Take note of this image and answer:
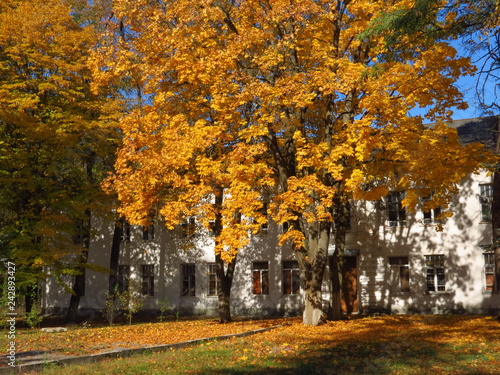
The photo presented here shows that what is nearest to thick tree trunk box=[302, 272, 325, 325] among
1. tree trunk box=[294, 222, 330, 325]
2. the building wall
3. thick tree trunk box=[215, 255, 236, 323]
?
tree trunk box=[294, 222, 330, 325]

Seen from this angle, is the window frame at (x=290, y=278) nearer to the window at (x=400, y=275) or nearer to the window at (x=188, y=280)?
the window at (x=400, y=275)

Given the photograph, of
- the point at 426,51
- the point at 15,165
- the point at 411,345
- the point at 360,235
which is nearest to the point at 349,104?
the point at 426,51

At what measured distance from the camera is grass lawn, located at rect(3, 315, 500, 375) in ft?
37.1

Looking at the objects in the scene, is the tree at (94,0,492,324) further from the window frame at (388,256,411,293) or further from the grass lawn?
the window frame at (388,256,411,293)

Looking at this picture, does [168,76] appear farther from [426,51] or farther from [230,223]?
[426,51]

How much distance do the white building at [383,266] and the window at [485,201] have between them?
0.16ft

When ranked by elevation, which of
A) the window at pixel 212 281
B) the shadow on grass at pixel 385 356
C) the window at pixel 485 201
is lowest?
the shadow on grass at pixel 385 356

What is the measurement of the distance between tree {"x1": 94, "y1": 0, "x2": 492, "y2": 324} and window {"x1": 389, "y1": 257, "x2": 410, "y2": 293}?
1133cm

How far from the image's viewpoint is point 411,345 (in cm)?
1490

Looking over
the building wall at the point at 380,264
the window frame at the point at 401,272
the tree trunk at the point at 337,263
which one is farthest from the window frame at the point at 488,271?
the tree trunk at the point at 337,263

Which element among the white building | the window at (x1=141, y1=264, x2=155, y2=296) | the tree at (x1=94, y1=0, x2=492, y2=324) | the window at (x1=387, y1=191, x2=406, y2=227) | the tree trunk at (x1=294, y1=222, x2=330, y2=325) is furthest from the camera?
the window at (x1=141, y1=264, x2=155, y2=296)

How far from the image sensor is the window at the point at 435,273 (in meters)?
30.6

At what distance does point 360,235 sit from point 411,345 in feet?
56.9

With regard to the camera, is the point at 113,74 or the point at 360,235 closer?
the point at 113,74
